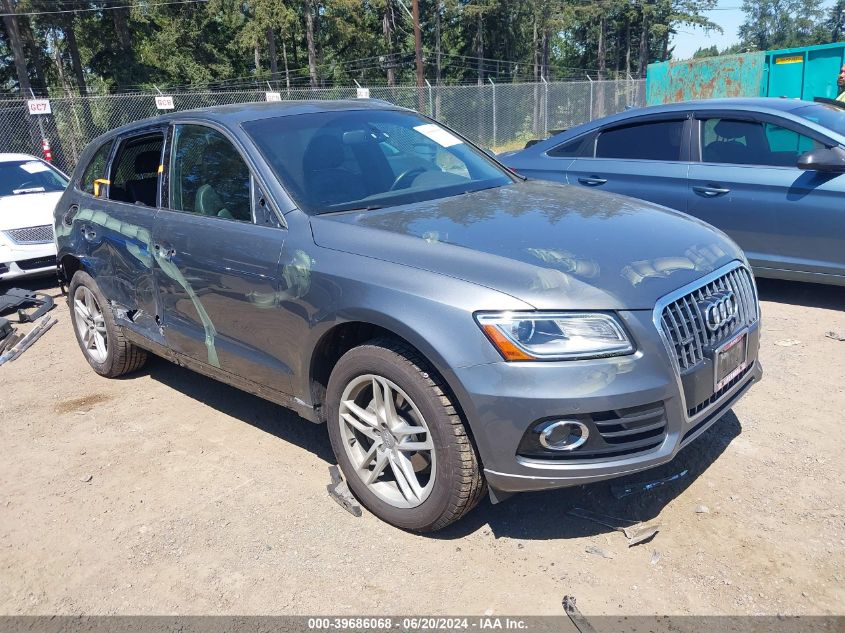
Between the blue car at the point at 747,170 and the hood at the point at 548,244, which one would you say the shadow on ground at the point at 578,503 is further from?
the blue car at the point at 747,170

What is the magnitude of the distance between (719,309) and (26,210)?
8.05 m

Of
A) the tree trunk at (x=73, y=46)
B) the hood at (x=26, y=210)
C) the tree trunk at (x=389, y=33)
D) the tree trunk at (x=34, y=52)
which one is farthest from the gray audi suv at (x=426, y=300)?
the tree trunk at (x=389, y=33)

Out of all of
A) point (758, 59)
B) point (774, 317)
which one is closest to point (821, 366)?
point (774, 317)

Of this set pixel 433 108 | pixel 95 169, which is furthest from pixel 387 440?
pixel 433 108

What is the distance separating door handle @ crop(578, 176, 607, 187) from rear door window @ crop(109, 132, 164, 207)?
12.0ft

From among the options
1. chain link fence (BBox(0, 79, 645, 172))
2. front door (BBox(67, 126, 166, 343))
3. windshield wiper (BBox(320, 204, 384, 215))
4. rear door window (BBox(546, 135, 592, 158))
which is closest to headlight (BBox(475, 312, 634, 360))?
windshield wiper (BBox(320, 204, 384, 215))

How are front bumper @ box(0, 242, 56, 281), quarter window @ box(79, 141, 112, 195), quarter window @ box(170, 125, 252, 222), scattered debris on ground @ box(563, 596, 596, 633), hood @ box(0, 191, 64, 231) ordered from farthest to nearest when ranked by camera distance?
hood @ box(0, 191, 64, 231) → front bumper @ box(0, 242, 56, 281) → quarter window @ box(79, 141, 112, 195) → quarter window @ box(170, 125, 252, 222) → scattered debris on ground @ box(563, 596, 596, 633)

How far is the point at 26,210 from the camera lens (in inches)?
331

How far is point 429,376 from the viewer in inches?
110

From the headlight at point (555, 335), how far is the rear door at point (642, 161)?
3749mm

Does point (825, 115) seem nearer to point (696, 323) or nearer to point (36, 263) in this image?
point (696, 323)

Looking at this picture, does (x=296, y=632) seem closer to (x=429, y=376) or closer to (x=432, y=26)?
(x=429, y=376)

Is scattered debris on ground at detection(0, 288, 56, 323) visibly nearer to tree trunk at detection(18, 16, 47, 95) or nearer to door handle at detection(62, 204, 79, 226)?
door handle at detection(62, 204, 79, 226)

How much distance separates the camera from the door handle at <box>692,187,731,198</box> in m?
5.75
